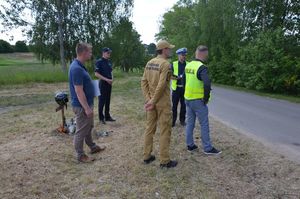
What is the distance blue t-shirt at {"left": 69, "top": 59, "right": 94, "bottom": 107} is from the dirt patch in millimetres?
1095

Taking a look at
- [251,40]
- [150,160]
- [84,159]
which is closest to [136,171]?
[150,160]

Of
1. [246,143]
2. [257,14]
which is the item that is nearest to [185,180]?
[246,143]

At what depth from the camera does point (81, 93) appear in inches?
211

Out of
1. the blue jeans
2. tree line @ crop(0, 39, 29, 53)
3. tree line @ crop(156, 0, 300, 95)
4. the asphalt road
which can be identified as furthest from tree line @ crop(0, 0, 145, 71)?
tree line @ crop(0, 39, 29, 53)

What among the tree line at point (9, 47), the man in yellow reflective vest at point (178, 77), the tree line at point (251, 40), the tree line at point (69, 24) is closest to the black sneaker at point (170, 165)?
the man in yellow reflective vest at point (178, 77)

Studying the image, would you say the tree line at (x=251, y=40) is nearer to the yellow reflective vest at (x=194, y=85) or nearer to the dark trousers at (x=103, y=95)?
the dark trousers at (x=103, y=95)

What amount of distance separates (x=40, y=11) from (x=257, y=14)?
17282 mm

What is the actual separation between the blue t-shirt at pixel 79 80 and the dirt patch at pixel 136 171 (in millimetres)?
1095

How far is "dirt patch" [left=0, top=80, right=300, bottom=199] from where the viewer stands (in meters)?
4.54

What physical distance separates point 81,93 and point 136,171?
4.88ft

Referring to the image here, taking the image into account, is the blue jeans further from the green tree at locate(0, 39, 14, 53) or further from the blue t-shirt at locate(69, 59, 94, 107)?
the green tree at locate(0, 39, 14, 53)

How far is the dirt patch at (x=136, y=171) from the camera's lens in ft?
14.9

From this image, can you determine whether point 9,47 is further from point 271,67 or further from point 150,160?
point 150,160

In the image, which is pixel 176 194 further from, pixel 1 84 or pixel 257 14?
pixel 257 14
